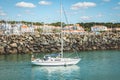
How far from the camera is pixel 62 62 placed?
57844 millimetres

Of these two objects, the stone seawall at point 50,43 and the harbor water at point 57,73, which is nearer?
the harbor water at point 57,73

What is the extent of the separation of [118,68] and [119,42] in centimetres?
5721

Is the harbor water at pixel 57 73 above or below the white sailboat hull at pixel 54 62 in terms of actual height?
below

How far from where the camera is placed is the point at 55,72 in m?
52.2

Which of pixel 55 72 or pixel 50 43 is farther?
pixel 50 43

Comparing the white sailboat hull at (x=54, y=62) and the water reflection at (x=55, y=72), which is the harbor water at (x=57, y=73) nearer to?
the water reflection at (x=55, y=72)

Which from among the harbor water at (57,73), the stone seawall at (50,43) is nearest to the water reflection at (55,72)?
the harbor water at (57,73)

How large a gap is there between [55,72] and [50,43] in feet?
148

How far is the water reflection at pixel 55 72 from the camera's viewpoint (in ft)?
156

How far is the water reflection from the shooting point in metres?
47.4

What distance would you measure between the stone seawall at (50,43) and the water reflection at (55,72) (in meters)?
33.9

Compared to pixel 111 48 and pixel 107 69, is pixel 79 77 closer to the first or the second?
pixel 107 69

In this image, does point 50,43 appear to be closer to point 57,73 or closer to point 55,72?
point 55,72

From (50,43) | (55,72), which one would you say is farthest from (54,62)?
(50,43)
